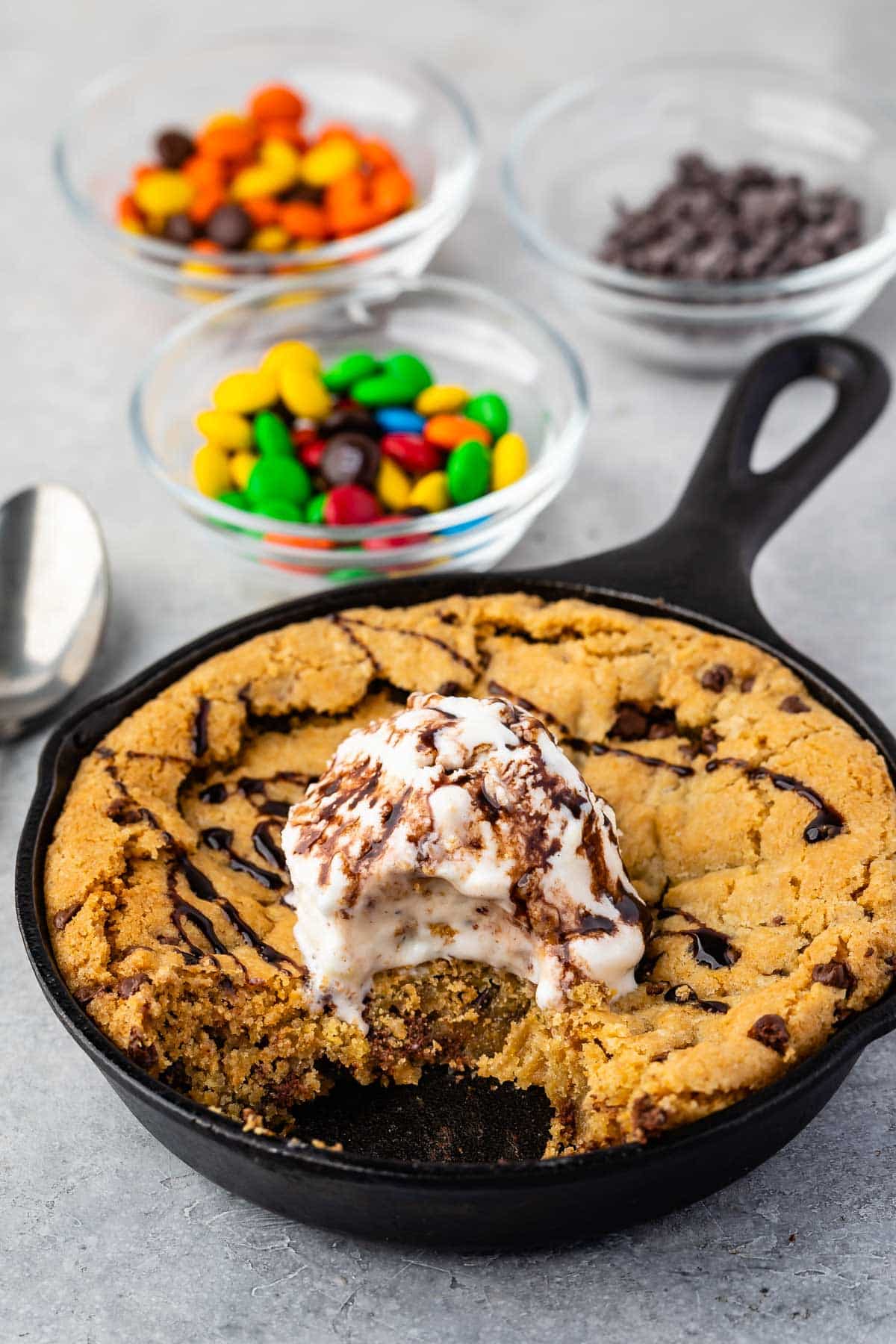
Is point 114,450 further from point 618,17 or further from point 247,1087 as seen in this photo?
point 618,17

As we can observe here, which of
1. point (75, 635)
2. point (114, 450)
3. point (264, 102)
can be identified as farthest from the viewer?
point (264, 102)

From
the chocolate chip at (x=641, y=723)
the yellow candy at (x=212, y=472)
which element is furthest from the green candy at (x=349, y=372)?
the chocolate chip at (x=641, y=723)

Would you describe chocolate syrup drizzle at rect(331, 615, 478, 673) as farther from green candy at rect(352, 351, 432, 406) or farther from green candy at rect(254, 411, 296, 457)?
A: green candy at rect(352, 351, 432, 406)

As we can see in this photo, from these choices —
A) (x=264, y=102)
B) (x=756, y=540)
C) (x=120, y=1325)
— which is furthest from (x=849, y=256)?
(x=120, y=1325)

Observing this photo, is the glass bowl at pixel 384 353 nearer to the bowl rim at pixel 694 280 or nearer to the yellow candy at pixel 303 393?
the bowl rim at pixel 694 280

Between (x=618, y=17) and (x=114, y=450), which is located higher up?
(x=618, y=17)

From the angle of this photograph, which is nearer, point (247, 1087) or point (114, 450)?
point (247, 1087)

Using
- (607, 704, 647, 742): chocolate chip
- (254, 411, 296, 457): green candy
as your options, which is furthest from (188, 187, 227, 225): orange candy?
(607, 704, 647, 742): chocolate chip
